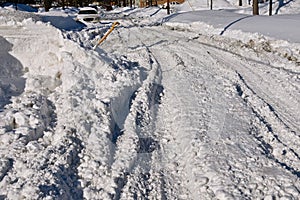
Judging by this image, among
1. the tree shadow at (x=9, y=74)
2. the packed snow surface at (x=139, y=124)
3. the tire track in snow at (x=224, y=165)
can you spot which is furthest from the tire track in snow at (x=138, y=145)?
the tree shadow at (x=9, y=74)

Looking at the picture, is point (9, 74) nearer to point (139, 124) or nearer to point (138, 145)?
point (139, 124)

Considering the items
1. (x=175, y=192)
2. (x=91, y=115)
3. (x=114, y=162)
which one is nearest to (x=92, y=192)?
(x=114, y=162)

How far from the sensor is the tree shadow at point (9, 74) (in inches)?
277

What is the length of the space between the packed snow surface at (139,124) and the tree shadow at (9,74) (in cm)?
2

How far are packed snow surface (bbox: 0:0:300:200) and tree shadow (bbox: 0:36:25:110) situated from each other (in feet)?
0.08

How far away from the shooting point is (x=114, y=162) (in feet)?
15.6

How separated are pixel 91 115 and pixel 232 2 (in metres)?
48.9

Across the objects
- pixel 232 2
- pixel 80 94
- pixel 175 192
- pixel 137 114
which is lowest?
pixel 175 192

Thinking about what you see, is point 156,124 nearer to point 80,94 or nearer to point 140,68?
point 80,94

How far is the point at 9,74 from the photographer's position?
8.00 meters

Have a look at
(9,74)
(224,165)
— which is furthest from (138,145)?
(9,74)

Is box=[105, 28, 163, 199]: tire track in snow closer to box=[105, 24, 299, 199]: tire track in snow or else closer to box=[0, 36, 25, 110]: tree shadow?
box=[105, 24, 299, 199]: tire track in snow

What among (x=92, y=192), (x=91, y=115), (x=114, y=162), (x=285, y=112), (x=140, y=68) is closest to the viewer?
(x=92, y=192)

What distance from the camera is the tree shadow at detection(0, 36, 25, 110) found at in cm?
702
